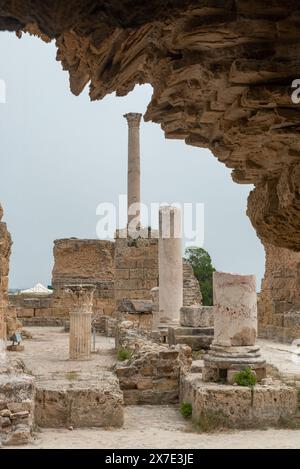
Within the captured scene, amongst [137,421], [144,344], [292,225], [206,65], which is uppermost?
[206,65]

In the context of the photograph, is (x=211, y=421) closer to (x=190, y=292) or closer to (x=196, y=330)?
(x=196, y=330)

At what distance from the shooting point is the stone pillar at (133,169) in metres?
27.7

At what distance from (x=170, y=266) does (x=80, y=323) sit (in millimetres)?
3327

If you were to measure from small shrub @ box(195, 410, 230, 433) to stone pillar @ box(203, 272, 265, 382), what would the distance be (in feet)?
3.48

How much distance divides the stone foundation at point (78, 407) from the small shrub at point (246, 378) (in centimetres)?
180

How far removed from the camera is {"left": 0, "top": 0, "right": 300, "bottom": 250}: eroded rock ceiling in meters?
2.22

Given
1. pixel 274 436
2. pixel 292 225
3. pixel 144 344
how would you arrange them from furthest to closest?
pixel 144 344
pixel 274 436
pixel 292 225

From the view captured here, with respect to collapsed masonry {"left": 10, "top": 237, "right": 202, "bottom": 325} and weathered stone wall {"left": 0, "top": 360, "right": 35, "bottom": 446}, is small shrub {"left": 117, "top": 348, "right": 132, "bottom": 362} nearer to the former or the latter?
weathered stone wall {"left": 0, "top": 360, "right": 35, "bottom": 446}

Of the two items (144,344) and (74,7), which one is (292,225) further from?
(144,344)

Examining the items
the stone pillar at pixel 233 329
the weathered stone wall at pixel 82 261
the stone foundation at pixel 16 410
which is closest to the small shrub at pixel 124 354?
the stone pillar at pixel 233 329

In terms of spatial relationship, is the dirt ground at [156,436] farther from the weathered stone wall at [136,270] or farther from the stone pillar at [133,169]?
the stone pillar at [133,169]
